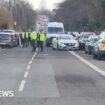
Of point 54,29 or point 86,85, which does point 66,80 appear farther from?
point 54,29

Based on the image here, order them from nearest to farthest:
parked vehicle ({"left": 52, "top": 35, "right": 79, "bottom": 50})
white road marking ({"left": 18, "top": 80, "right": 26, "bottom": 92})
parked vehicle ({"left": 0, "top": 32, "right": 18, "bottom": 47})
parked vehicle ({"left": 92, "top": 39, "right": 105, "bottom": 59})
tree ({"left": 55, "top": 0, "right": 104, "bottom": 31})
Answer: white road marking ({"left": 18, "top": 80, "right": 26, "bottom": 92}) < parked vehicle ({"left": 92, "top": 39, "right": 105, "bottom": 59}) < parked vehicle ({"left": 52, "top": 35, "right": 79, "bottom": 50}) < parked vehicle ({"left": 0, "top": 32, "right": 18, "bottom": 47}) < tree ({"left": 55, "top": 0, "right": 104, "bottom": 31})

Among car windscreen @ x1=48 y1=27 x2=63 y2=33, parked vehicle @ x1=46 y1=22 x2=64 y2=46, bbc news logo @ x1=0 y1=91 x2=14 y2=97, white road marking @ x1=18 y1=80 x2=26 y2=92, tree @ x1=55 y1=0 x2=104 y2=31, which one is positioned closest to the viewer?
bbc news logo @ x1=0 y1=91 x2=14 y2=97

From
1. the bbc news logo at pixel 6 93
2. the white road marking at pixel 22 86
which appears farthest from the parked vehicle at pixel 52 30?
the bbc news logo at pixel 6 93

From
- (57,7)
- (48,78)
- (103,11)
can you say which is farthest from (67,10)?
(48,78)

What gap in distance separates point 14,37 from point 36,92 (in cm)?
4045

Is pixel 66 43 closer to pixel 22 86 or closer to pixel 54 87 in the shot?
pixel 22 86

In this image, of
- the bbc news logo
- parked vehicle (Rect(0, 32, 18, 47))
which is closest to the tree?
parked vehicle (Rect(0, 32, 18, 47))

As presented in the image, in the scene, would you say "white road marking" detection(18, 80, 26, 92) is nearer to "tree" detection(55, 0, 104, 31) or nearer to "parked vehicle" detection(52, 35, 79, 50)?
"parked vehicle" detection(52, 35, 79, 50)

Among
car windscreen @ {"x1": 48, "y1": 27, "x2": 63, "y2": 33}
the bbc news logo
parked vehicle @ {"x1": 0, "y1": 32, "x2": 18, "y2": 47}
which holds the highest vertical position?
the bbc news logo

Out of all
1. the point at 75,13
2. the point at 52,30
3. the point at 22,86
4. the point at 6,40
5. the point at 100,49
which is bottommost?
the point at 6,40

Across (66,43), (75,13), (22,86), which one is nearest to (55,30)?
(66,43)

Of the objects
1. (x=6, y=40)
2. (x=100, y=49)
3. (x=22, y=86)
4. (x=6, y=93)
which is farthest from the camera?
(x=6, y=40)

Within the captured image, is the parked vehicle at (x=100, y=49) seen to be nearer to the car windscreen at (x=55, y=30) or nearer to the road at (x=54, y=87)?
the road at (x=54, y=87)

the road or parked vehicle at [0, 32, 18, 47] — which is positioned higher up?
the road
